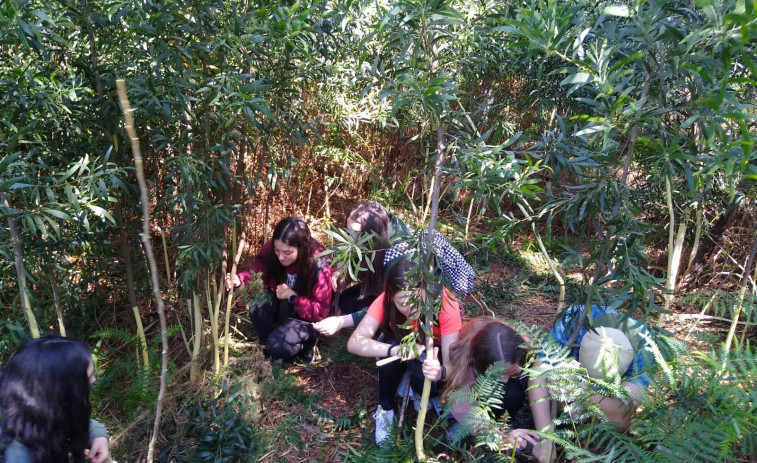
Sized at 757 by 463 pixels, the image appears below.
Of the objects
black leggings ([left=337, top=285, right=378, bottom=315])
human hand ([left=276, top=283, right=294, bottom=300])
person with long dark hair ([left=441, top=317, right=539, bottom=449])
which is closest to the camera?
person with long dark hair ([left=441, top=317, right=539, bottom=449])

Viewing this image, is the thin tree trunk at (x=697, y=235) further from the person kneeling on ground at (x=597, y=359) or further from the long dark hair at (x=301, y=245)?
the long dark hair at (x=301, y=245)

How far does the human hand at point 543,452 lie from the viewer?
5.61ft

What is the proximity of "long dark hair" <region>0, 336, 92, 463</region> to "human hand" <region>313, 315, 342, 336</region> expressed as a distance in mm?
1169

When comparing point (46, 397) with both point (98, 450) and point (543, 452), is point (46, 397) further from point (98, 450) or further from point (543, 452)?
point (543, 452)

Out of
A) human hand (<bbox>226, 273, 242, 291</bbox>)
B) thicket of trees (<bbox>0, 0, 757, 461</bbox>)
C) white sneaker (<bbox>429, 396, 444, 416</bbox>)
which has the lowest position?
white sneaker (<bbox>429, 396, 444, 416</bbox>)

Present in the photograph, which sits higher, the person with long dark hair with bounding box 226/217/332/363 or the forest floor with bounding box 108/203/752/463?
the person with long dark hair with bounding box 226/217/332/363

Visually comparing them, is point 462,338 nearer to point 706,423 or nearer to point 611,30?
point 706,423

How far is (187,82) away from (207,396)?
139cm

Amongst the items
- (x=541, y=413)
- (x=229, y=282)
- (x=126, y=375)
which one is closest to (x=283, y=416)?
(x=229, y=282)

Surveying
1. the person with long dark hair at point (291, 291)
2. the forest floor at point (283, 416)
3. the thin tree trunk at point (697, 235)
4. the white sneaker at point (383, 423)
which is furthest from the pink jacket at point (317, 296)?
the thin tree trunk at point (697, 235)

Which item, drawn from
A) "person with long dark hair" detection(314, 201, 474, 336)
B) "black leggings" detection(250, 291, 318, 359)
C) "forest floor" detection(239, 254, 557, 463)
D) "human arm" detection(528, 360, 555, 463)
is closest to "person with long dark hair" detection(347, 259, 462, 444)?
"forest floor" detection(239, 254, 557, 463)

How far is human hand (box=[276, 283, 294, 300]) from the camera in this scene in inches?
103

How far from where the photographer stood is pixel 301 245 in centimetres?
256

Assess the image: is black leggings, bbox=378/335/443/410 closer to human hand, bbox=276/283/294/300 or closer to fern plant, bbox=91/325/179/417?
human hand, bbox=276/283/294/300
